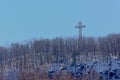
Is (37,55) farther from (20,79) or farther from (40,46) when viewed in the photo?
(20,79)

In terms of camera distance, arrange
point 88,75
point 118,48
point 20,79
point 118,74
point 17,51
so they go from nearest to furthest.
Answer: point 20,79 < point 88,75 < point 118,74 < point 118,48 < point 17,51

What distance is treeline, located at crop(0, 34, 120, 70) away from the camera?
843 inches

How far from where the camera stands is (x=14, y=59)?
22.0 meters

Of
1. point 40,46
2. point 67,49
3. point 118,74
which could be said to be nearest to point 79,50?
point 67,49

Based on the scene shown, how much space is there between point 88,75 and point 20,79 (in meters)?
2.48

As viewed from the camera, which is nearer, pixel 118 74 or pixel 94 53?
pixel 118 74

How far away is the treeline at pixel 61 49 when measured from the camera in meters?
21.4

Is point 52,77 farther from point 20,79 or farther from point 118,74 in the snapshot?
point 118,74

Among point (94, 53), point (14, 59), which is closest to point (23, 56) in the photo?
point (14, 59)

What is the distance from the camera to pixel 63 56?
880 inches

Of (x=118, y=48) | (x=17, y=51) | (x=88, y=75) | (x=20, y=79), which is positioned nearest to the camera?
(x=20, y=79)

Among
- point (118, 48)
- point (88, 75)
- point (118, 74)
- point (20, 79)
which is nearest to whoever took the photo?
point (20, 79)

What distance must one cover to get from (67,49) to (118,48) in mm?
3699

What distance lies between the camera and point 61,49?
23016mm
